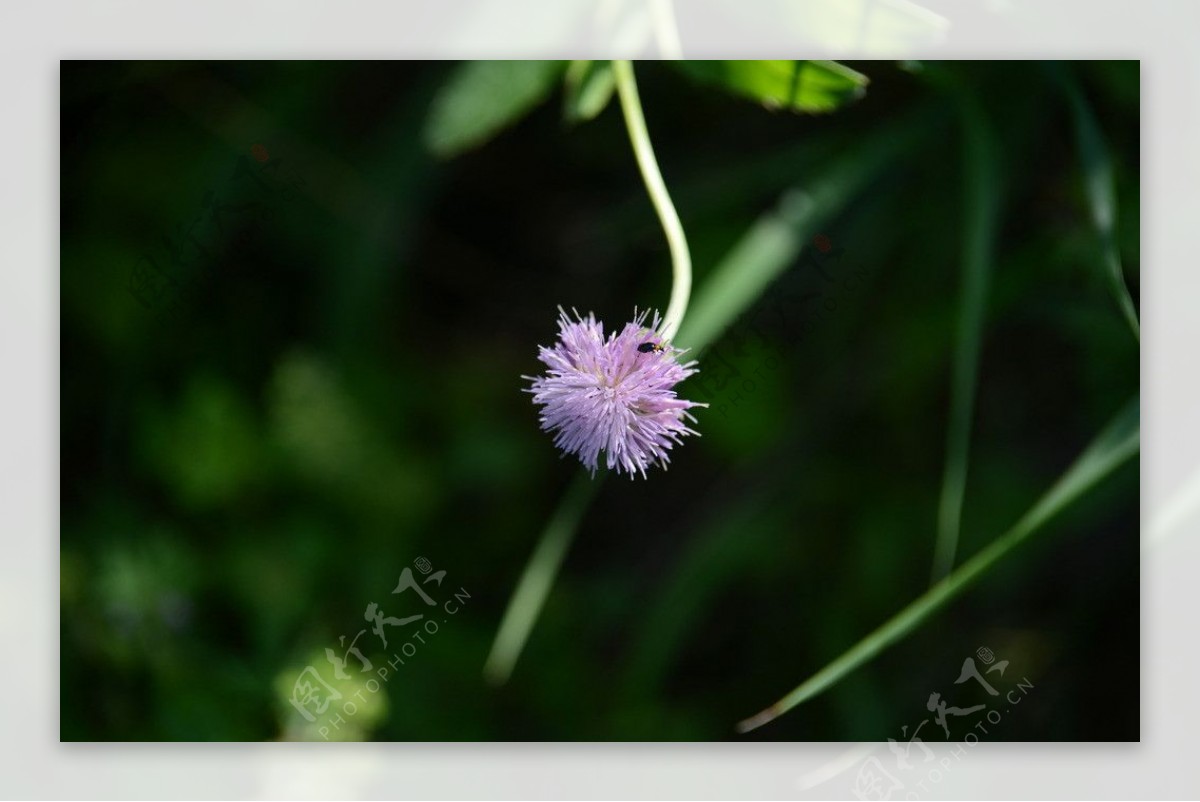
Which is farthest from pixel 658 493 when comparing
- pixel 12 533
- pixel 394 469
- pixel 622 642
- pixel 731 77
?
pixel 12 533

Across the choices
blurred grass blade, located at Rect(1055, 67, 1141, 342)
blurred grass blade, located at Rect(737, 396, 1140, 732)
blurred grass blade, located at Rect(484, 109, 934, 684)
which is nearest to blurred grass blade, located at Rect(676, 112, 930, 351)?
blurred grass blade, located at Rect(484, 109, 934, 684)

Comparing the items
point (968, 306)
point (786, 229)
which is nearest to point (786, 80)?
point (786, 229)

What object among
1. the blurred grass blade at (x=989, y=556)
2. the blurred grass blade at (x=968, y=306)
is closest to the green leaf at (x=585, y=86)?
the blurred grass blade at (x=968, y=306)

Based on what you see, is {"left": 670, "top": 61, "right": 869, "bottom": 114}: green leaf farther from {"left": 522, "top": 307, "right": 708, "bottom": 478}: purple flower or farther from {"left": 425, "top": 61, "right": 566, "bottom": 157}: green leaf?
{"left": 522, "top": 307, "right": 708, "bottom": 478}: purple flower

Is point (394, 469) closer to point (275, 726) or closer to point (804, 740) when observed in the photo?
point (275, 726)

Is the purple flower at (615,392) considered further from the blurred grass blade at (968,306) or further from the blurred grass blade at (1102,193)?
the blurred grass blade at (1102,193)

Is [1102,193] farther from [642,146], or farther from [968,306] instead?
[642,146]
